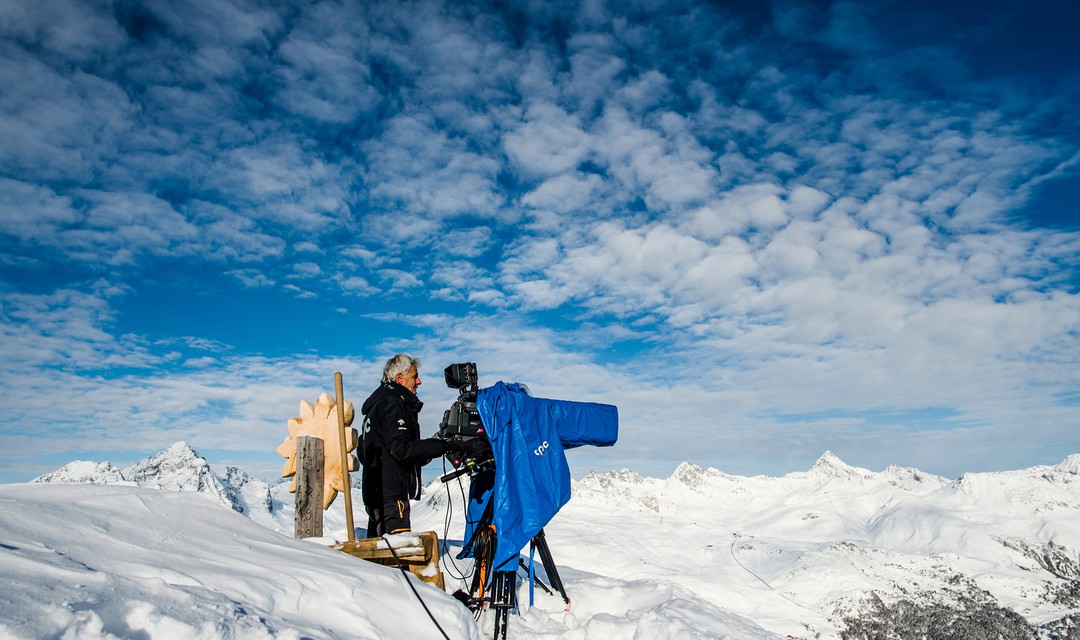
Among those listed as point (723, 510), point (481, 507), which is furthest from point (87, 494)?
point (723, 510)

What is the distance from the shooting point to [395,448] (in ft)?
19.4

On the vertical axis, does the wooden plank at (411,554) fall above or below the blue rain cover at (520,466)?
below

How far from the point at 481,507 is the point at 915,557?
67140 mm

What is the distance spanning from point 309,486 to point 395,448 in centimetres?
126

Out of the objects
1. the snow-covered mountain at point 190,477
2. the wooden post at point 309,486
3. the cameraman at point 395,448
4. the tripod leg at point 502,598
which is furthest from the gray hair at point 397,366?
the snow-covered mountain at point 190,477

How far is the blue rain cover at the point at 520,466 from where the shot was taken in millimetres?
6441

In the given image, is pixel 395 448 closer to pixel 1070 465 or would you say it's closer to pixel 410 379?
pixel 410 379

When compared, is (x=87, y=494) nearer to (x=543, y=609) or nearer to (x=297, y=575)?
(x=297, y=575)

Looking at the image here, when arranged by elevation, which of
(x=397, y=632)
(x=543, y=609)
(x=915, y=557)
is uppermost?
(x=397, y=632)

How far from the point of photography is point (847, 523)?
12662 centimetres

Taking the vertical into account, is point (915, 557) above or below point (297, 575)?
below

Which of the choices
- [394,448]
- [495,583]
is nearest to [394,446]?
[394,448]

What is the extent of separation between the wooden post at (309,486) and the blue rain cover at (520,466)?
1883 mm

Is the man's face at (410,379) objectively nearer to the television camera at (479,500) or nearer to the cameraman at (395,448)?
the cameraman at (395,448)
